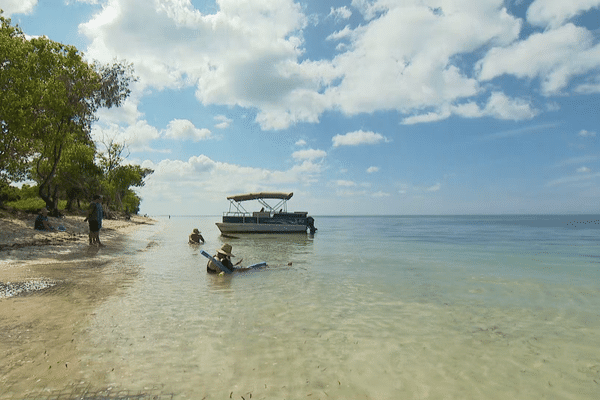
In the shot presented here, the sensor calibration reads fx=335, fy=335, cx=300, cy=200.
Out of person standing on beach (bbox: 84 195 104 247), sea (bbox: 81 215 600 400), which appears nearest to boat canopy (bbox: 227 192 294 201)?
person standing on beach (bbox: 84 195 104 247)

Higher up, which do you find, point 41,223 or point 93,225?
point 93,225

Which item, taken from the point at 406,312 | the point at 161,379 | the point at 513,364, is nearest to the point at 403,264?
the point at 406,312

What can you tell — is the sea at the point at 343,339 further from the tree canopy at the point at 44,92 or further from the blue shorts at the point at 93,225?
the tree canopy at the point at 44,92

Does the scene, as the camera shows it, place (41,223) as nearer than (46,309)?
No

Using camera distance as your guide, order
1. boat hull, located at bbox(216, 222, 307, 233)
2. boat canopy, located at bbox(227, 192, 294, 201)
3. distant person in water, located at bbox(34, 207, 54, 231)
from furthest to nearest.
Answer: boat hull, located at bbox(216, 222, 307, 233) < boat canopy, located at bbox(227, 192, 294, 201) < distant person in water, located at bbox(34, 207, 54, 231)

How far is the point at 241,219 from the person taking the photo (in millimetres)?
32812

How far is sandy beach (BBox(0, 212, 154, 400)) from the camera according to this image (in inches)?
152

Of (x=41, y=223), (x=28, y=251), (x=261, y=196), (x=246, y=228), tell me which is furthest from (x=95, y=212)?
(x=246, y=228)

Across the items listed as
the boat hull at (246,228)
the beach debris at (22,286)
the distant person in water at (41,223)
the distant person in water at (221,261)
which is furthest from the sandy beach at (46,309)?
the boat hull at (246,228)

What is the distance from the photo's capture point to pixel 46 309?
6.35 meters

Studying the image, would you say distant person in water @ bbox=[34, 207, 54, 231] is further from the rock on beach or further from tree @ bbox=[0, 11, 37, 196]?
tree @ bbox=[0, 11, 37, 196]

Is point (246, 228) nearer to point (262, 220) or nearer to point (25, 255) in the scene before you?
point (262, 220)

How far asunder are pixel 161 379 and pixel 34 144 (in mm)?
26295

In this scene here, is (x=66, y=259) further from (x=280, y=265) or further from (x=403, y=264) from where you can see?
(x=403, y=264)
